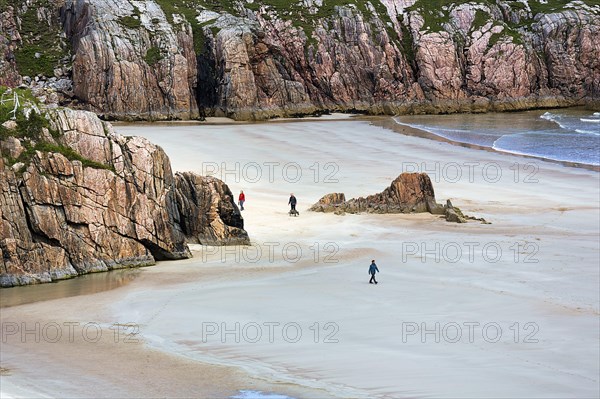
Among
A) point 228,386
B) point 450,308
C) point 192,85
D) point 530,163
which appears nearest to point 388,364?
point 228,386

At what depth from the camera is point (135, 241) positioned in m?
26.9

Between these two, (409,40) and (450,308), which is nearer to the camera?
(450,308)

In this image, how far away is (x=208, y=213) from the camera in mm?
30125

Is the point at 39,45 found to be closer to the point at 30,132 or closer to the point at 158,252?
the point at 30,132

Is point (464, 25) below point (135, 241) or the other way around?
the other way around

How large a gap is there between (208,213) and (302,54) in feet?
211

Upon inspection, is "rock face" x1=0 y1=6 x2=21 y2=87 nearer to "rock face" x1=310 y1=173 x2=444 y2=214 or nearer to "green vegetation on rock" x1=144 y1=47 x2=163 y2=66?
"green vegetation on rock" x1=144 y1=47 x2=163 y2=66

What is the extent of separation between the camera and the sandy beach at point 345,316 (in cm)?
1658

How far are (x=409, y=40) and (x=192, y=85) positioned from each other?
30542mm

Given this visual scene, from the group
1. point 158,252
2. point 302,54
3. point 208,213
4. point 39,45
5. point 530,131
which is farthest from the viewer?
point 302,54

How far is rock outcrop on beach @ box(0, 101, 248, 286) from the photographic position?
24609 mm

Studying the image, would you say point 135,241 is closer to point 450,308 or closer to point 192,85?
point 450,308

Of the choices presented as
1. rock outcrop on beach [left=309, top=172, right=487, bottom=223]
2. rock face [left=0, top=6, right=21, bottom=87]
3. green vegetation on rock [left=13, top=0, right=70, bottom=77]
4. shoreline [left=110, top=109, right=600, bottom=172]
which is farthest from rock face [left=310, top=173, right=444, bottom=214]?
green vegetation on rock [left=13, top=0, right=70, bottom=77]

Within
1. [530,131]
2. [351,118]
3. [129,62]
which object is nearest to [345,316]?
[530,131]
